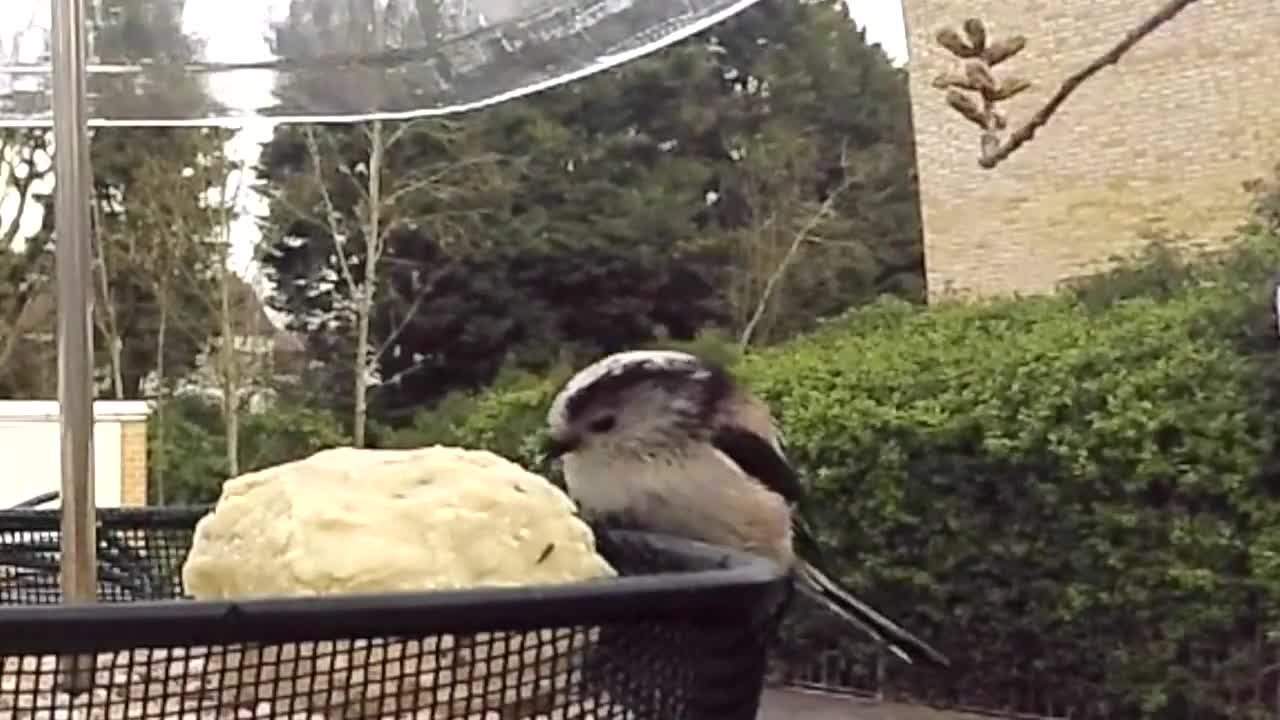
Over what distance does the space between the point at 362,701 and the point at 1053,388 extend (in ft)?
14.3

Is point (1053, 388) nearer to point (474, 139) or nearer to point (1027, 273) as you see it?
point (1027, 273)

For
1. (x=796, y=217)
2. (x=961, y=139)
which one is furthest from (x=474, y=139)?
(x=961, y=139)

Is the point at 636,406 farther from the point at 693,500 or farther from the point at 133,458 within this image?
the point at 133,458

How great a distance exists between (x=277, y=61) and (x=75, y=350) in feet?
2.69

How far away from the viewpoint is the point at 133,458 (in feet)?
24.1

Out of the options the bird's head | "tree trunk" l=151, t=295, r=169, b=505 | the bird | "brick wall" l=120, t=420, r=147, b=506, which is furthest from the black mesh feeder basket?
"tree trunk" l=151, t=295, r=169, b=505

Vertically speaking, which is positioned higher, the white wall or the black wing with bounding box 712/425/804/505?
the black wing with bounding box 712/425/804/505

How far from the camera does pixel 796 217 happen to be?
39.1 feet

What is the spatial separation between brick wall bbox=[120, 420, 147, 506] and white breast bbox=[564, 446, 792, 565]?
5945mm

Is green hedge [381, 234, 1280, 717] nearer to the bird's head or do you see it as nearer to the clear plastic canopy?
the bird's head

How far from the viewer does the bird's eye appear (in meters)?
1.54

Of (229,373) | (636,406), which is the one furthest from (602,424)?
(229,373)

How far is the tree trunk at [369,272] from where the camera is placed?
11.0 meters

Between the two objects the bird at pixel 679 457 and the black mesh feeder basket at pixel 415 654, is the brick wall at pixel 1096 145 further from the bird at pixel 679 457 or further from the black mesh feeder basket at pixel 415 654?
the black mesh feeder basket at pixel 415 654
